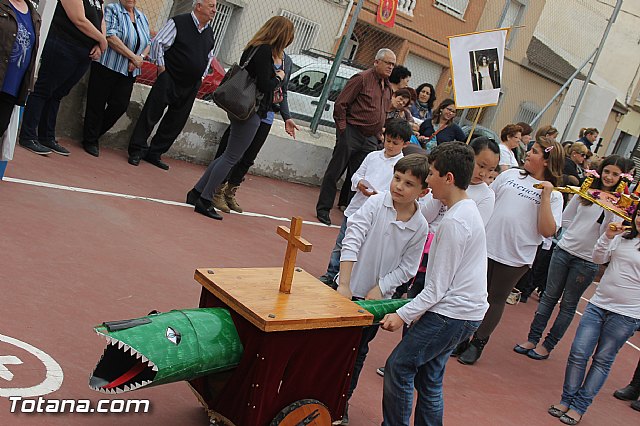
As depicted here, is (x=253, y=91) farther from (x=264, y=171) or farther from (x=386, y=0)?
(x=386, y=0)

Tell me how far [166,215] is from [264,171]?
390 cm

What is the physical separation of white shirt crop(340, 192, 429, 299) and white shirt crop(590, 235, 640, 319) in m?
2.17

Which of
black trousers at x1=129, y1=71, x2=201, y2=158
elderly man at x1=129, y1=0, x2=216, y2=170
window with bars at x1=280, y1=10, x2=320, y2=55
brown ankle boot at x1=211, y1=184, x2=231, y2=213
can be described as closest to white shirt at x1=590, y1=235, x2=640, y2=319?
brown ankle boot at x1=211, y1=184, x2=231, y2=213

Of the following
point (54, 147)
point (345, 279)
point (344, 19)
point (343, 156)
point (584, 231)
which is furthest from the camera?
point (344, 19)

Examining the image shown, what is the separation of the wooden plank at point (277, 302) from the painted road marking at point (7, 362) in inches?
41.0

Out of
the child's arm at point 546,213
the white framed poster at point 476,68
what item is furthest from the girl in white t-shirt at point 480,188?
the white framed poster at point 476,68

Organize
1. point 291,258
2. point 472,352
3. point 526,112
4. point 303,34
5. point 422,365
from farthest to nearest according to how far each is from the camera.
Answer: point 526,112, point 303,34, point 472,352, point 422,365, point 291,258

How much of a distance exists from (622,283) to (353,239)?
8.54ft

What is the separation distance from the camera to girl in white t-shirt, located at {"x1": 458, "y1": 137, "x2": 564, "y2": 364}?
6.91 m

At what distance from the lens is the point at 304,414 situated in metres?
4.05

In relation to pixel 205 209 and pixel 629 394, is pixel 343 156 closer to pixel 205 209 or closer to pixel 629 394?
pixel 205 209

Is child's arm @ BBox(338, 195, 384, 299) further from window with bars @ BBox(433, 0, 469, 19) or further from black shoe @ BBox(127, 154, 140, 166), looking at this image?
window with bars @ BBox(433, 0, 469, 19)

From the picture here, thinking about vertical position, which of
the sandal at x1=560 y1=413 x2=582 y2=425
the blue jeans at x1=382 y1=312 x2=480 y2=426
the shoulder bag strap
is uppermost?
the shoulder bag strap

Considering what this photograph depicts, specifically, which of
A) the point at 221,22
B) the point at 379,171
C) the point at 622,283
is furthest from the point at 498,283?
the point at 221,22
